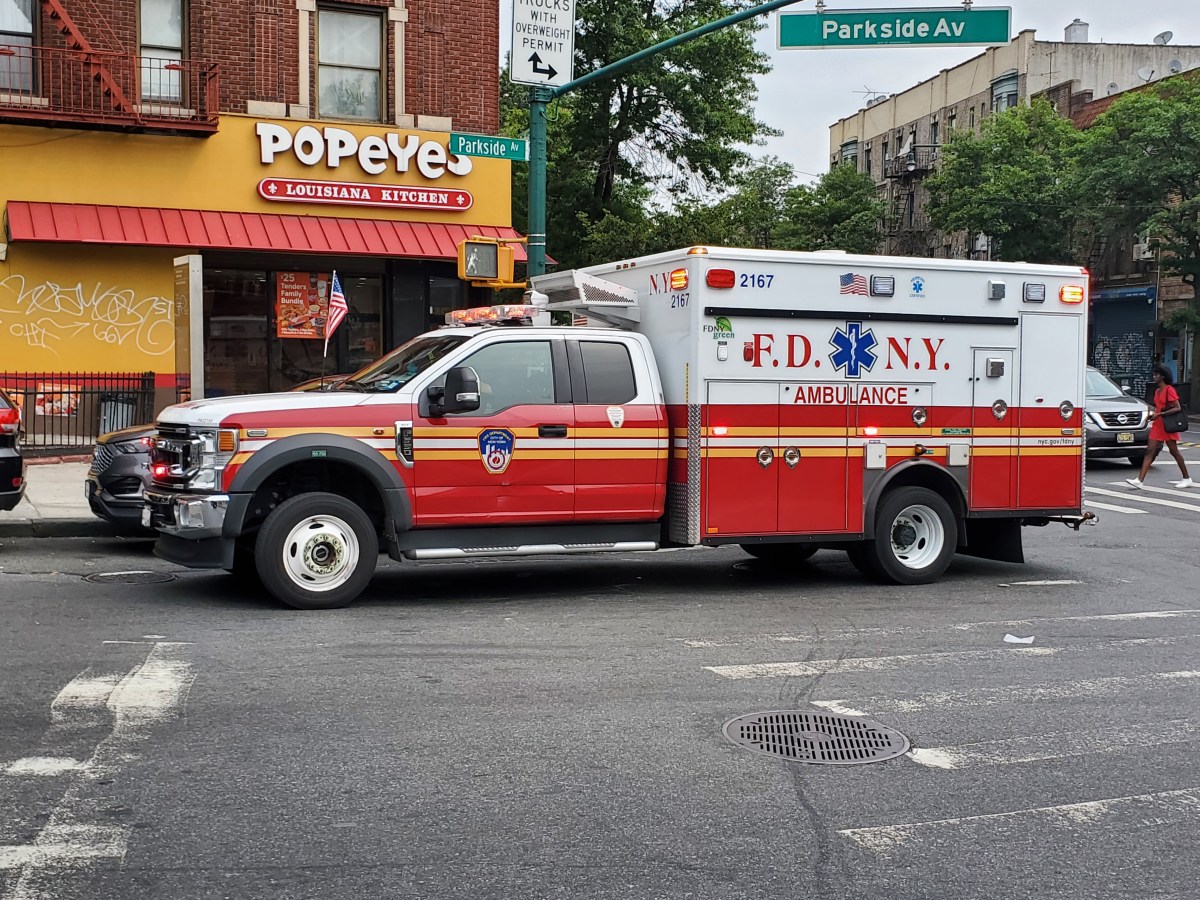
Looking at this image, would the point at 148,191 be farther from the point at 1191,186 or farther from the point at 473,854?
the point at 1191,186

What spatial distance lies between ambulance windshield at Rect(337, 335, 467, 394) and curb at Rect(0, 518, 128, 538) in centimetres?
428

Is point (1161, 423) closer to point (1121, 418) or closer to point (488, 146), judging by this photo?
point (1121, 418)

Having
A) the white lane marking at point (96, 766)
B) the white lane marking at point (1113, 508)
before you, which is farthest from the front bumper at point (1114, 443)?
the white lane marking at point (96, 766)

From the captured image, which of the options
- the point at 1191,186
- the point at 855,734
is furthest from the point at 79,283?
the point at 1191,186

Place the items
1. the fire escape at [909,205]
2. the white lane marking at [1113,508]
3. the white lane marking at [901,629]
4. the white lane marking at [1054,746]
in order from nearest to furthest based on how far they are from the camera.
→ the white lane marking at [1054,746], the white lane marking at [901,629], the white lane marking at [1113,508], the fire escape at [909,205]

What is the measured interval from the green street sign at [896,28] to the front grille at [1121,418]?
9888 millimetres

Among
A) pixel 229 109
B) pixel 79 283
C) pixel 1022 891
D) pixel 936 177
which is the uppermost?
pixel 936 177

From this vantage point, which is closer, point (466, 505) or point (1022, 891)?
point (1022, 891)

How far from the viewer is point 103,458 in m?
11.8

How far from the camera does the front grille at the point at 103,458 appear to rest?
11.6 m

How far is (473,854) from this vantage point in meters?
4.49

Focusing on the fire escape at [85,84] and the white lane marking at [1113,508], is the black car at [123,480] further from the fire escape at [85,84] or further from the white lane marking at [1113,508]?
the white lane marking at [1113,508]

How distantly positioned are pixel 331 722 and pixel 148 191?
53.4ft

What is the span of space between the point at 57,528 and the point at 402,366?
525 centimetres
